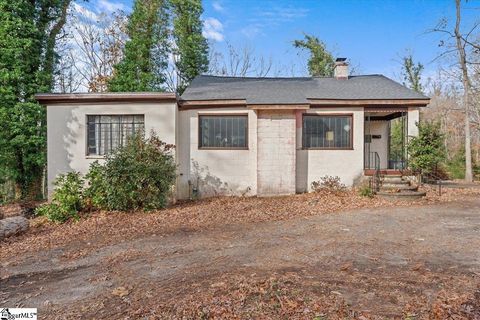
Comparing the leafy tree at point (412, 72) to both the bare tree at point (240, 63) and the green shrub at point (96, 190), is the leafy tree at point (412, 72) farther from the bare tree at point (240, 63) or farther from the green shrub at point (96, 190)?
the green shrub at point (96, 190)

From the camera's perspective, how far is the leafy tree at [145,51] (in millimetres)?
16328

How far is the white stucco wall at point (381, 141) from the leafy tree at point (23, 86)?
13.7 meters

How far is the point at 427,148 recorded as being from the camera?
383 inches

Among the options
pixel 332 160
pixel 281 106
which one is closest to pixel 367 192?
pixel 332 160

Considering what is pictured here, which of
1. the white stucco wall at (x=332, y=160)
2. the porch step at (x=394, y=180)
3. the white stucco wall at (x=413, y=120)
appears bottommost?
the porch step at (x=394, y=180)

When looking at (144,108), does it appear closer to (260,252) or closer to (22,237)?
(22,237)

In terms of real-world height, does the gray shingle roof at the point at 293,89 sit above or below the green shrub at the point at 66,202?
above

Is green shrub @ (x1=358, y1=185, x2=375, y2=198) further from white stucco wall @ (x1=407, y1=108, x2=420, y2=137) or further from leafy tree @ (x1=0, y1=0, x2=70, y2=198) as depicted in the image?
leafy tree @ (x1=0, y1=0, x2=70, y2=198)

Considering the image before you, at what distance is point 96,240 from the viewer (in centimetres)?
575

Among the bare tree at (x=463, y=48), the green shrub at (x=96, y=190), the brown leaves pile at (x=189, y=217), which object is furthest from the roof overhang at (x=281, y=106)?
the bare tree at (x=463, y=48)

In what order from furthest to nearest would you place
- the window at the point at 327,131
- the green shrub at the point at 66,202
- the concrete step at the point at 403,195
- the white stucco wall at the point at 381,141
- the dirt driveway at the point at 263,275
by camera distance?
1. the white stucco wall at the point at 381,141
2. the window at the point at 327,131
3. the concrete step at the point at 403,195
4. the green shrub at the point at 66,202
5. the dirt driveway at the point at 263,275

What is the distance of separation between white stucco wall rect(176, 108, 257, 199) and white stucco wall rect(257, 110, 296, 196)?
40 cm

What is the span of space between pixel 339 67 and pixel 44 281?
44.0 feet

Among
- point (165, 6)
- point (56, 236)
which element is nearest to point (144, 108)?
point (56, 236)
